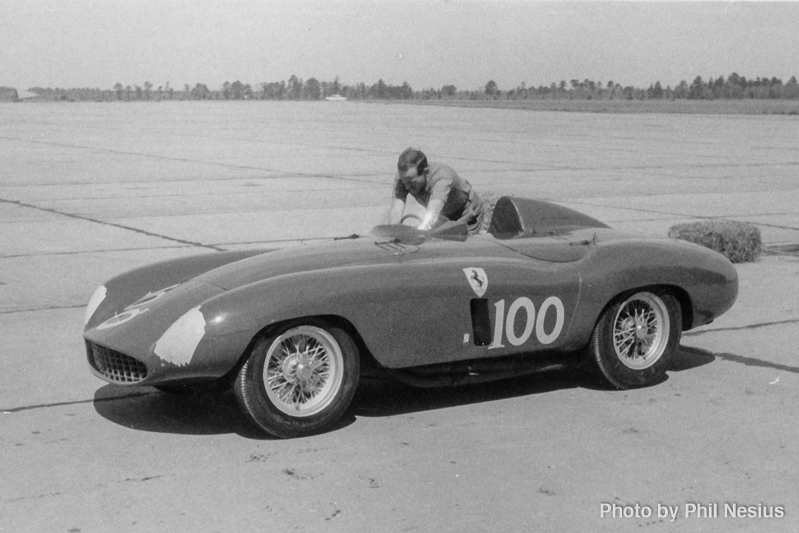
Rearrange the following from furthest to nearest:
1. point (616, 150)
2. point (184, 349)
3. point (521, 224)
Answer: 1. point (616, 150)
2. point (521, 224)
3. point (184, 349)

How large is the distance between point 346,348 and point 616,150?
931 inches

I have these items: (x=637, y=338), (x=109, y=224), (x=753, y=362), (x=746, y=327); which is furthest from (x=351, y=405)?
(x=109, y=224)

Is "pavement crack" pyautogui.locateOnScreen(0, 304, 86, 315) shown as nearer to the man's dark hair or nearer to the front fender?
the front fender

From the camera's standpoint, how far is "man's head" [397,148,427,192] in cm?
706

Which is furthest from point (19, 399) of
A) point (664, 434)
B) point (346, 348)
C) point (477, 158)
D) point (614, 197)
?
point (477, 158)

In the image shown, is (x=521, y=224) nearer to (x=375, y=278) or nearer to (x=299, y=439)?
(x=375, y=278)

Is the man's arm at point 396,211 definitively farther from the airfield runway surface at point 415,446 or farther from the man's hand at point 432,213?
the airfield runway surface at point 415,446

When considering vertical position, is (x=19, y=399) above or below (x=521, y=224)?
below

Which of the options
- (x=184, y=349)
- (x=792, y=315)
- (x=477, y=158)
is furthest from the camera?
(x=477, y=158)

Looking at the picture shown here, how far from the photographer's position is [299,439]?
5289 millimetres

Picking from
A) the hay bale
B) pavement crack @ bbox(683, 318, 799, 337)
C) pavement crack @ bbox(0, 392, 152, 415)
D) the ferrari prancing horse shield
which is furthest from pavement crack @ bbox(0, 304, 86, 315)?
the hay bale

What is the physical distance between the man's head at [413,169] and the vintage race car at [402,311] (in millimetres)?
760

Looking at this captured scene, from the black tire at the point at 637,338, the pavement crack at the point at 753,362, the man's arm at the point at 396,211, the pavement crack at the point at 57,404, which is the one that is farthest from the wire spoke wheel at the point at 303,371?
the pavement crack at the point at 753,362

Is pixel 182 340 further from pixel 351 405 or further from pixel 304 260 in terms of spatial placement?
pixel 351 405
